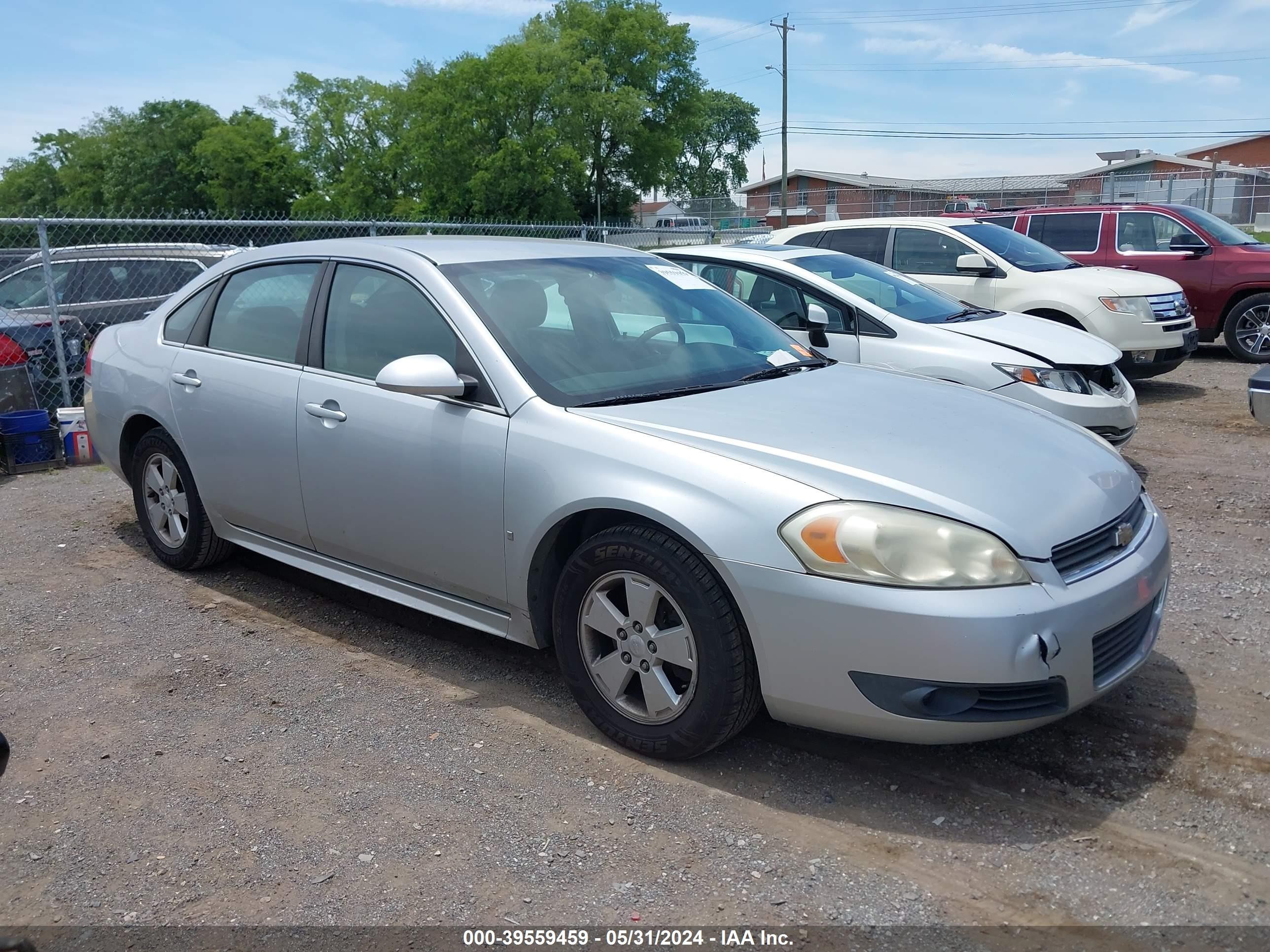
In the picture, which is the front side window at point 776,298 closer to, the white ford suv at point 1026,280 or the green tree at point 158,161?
the white ford suv at point 1026,280

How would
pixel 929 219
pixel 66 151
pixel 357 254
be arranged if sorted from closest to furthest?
pixel 357 254 < pixel 929 219 < pixel 66 151

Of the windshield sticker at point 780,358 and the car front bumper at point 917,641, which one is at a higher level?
the windshield sticker at point 780,358

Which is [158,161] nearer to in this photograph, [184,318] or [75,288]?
[75,288]

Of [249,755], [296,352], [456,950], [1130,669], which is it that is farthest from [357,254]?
[1130,669]

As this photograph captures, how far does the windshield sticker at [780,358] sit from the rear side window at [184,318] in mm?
2688

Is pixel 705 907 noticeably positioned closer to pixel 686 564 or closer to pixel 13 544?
pixel 686 564

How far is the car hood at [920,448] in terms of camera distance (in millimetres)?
3082

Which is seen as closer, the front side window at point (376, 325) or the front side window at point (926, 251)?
the front side window at point (376, 325)

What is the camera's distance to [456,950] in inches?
102

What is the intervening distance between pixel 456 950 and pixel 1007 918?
133 centimetres

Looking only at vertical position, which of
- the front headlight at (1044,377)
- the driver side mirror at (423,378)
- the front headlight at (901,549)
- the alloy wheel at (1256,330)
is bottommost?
the alloy wheel at (1256,330)

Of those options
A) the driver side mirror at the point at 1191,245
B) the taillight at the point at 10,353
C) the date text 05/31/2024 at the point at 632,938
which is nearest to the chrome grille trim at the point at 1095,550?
the date text 05/31/2024 at the point at 632,938

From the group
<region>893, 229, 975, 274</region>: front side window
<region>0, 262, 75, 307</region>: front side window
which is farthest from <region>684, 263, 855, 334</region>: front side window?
<region>0, 262, 75, 307</region>: front side window

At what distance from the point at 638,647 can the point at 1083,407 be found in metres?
4.27
